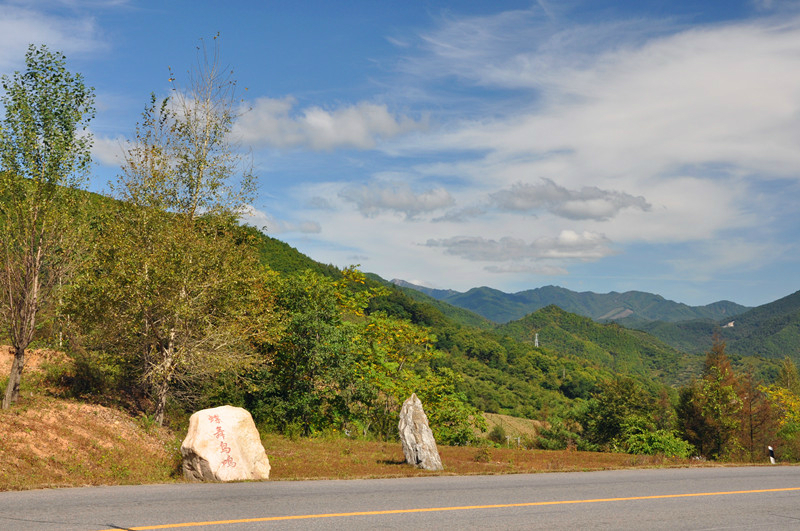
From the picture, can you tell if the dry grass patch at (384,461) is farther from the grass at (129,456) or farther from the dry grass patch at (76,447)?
the dry grass patch at (76,447)

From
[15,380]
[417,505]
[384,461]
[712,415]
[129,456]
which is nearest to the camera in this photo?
[417,505]

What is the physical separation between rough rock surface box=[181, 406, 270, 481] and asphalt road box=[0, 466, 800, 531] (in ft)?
2.55

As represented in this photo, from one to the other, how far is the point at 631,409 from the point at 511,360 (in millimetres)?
81505

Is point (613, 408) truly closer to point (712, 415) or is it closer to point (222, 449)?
point (712, 415)

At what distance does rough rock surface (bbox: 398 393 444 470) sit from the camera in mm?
16500

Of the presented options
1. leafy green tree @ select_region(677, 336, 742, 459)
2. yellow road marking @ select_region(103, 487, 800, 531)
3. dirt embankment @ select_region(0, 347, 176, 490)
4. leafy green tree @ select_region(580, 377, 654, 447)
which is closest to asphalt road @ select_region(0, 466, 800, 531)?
yellow road marking @ select_region(103, 487, 800, 531)

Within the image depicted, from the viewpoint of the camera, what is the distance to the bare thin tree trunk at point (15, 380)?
1636 centimetres

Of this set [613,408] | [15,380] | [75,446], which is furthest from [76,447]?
[613,408]

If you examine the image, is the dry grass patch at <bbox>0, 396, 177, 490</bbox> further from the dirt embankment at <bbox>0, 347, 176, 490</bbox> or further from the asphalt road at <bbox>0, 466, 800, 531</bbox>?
the asphalt road at <bbox>0, 466, 800, 531</bbox>

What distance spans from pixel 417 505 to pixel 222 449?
5.75 m

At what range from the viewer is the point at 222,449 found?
45.1ft

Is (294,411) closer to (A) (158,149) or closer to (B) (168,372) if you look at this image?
(B) (168,372)

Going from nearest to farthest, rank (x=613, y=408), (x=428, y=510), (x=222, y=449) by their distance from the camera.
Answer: (x=428, y=510) < (x=222, y=449) < (x=613, y=408)

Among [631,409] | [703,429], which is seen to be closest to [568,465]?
[703,429]
